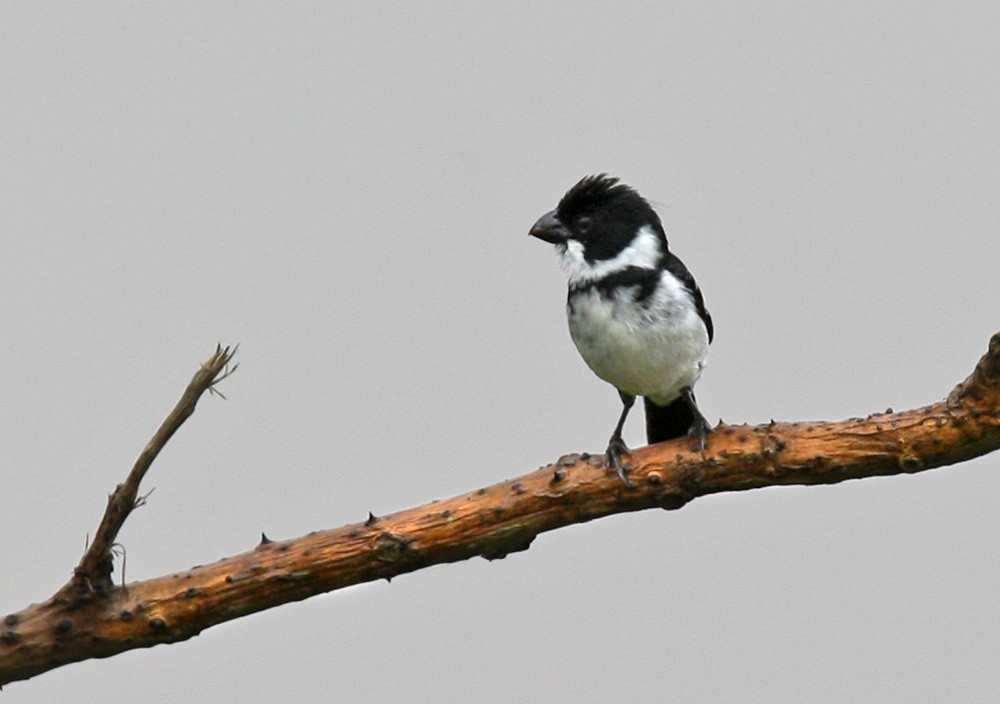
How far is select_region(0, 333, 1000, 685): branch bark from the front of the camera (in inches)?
220

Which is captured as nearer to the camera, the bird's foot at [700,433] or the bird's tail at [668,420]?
the bird's foot at [700,433]

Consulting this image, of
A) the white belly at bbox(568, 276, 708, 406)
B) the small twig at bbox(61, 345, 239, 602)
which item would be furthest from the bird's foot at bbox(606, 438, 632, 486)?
the small twig at bbox(61, 345, 239, 602)

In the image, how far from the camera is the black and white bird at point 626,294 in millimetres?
6020

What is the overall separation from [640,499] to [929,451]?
1.29 m

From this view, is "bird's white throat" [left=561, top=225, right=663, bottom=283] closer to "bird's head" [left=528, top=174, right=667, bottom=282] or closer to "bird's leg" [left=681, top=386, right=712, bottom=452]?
"bird's head" [left=528, top=174, right=667, bottom=282]

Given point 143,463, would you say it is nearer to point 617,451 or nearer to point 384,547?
point 384,547


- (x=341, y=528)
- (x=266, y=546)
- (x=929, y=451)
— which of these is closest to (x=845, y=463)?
(x=929, y=451)

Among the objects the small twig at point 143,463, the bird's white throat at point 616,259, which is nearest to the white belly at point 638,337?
the bird's white throat at point 616,259

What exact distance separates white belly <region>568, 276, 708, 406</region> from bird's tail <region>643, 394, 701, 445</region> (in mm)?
221

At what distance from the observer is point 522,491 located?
225 inches

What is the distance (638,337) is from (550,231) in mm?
692

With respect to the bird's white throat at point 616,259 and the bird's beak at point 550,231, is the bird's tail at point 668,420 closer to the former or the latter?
the bird's white throat at point 616,259

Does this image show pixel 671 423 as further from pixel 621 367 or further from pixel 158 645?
pixel 158 645

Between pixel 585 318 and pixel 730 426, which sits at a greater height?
pixel 585 318
